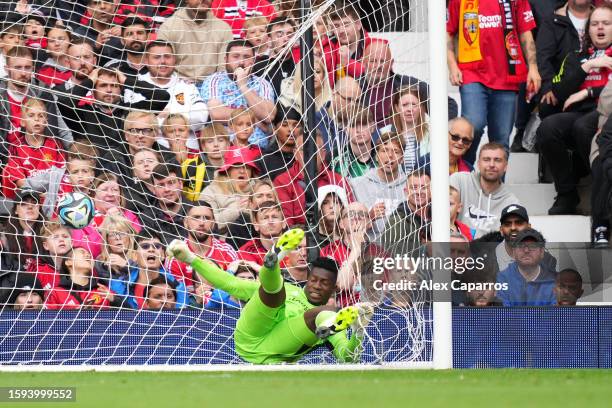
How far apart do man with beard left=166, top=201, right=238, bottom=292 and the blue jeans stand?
2478mm

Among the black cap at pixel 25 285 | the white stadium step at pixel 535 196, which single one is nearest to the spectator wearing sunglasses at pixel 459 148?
the white stadium step at pixel 535 196

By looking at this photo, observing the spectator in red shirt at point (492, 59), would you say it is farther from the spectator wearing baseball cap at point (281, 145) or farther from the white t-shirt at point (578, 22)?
the spectator wearing baseball cap at point (281, 145)

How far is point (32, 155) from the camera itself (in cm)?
931

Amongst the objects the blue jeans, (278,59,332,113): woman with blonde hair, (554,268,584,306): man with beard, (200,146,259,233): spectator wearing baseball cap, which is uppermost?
(278,59,332,113): woman with blonde hair

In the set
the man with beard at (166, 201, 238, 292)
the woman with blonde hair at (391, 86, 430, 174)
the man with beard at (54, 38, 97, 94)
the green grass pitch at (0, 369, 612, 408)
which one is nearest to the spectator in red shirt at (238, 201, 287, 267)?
the man with beard at (166, 201, 238, 292)

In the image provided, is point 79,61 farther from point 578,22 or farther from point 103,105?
point 578,22

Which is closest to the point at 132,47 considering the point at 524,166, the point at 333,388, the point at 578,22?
the point at 524,166

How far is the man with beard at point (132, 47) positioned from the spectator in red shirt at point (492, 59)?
275 cm

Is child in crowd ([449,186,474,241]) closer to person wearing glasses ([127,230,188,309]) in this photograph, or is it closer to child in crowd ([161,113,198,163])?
child in crowd ([161,113,198,163])

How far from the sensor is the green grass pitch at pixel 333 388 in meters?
5.30

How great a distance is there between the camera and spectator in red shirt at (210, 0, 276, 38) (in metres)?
9.77

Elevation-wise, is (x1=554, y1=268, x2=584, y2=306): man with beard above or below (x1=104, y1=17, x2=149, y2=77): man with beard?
below

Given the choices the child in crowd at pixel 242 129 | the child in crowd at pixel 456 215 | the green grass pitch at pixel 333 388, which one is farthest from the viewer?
the child in crowd at pixel 456 215

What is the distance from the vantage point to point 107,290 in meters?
9.20
